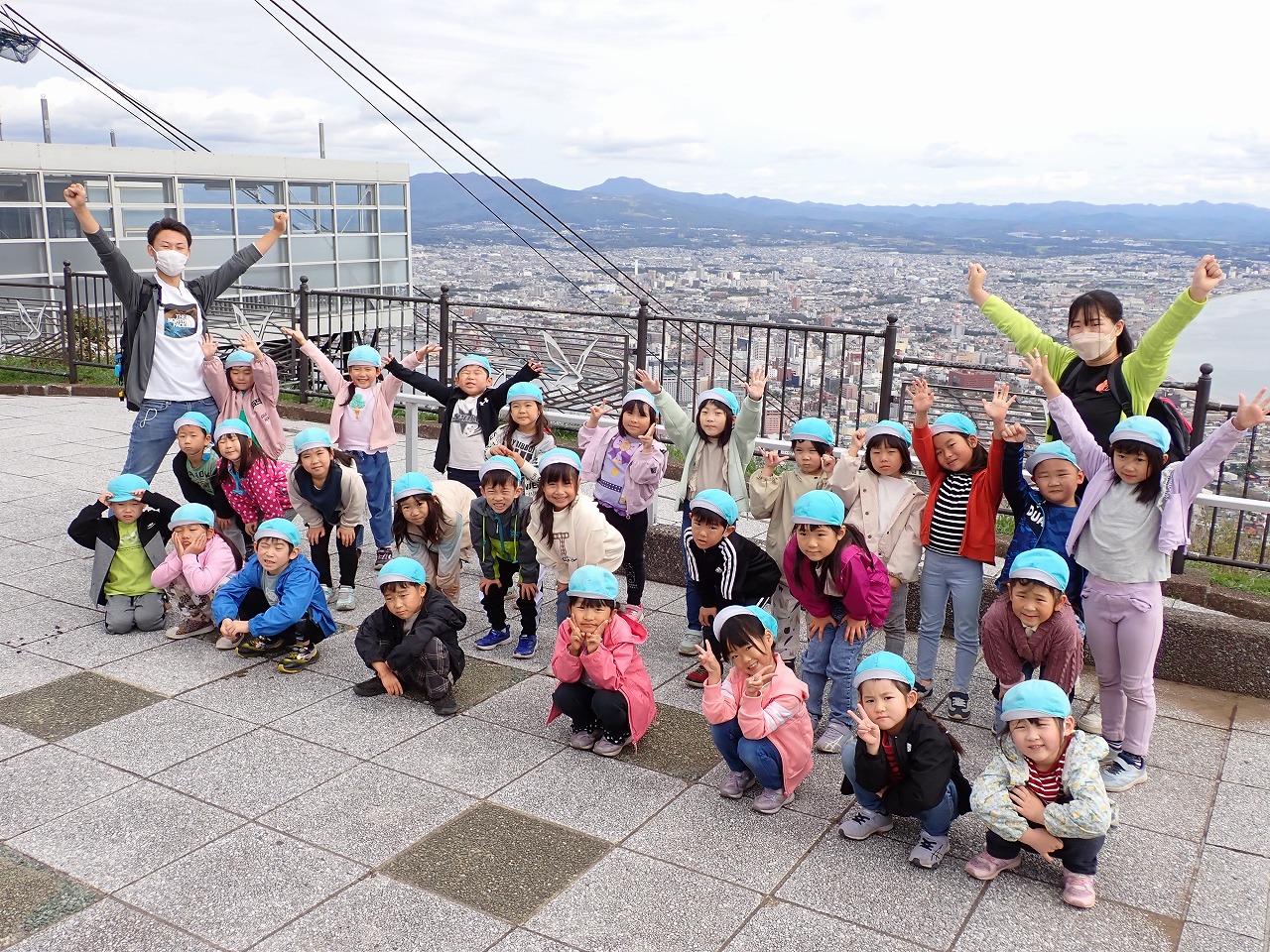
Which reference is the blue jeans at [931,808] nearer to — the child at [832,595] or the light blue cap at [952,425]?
the child at [832,595]

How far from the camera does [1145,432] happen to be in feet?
14.0

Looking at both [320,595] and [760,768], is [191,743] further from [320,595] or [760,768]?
[760,768]

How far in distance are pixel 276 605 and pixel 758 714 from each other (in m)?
2.80

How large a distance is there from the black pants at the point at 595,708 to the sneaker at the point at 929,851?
136 cm

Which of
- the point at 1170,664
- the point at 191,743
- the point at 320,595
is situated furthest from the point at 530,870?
the point at 1170,664

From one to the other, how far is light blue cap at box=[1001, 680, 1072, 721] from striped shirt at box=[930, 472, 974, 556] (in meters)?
1.39

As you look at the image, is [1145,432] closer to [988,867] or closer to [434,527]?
[988,867]

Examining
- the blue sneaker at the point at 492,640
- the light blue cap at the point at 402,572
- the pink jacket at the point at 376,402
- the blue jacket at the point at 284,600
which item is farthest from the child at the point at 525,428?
the blue jacket at the point at 284,600

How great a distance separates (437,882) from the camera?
3693 mm

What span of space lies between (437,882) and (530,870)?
1.09 ft

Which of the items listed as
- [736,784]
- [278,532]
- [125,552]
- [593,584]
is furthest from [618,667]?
[125,552]

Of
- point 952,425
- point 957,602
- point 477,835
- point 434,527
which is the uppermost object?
point 952,425

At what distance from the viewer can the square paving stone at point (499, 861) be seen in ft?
11.9

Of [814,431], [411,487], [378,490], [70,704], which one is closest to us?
[70,704]
